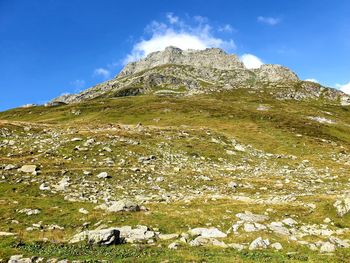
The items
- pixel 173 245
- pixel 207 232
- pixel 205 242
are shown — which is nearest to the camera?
pixel 173 245

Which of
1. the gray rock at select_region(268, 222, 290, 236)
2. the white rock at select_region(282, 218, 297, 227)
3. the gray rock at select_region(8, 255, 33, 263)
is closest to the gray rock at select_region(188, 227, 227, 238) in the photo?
the gray rock at select_region(268, 222, 290, 236)

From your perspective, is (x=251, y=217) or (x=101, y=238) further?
(x=251, y=217)

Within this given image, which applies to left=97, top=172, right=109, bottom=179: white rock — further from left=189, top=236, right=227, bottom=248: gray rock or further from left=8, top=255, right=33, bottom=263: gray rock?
left=8, top=255, right=33, bottom=263: gray rock

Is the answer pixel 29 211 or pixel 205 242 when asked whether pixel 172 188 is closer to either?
pixel 29 211

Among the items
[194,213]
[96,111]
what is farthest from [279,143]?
[96,111]

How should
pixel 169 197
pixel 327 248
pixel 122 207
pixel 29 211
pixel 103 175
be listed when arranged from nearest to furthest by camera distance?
pixel 327 248 → pixel 29 211 → pixel 122 207 → pixel 169 197 → pixel 103 175

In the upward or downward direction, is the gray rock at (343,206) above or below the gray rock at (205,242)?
above

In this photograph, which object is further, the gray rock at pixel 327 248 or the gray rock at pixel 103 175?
the gray rock at pixel 103 175

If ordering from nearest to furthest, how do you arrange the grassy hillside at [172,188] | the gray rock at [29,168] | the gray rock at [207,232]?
the grassy hillside at [172,188] < the gray rock at [207,232] < the gray rock at [29,168]

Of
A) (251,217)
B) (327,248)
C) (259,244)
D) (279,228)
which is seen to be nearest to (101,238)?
(259,244)

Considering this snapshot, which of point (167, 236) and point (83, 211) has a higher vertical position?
point (83, 211)

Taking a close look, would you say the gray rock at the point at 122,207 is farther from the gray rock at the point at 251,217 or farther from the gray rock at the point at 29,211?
the gray rock at the point at 251,217

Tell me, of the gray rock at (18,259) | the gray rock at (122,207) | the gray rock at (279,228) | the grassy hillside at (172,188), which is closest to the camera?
the gray rock at (18,259)

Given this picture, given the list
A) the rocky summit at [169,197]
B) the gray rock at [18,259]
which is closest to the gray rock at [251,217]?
the rocky summit at [169,197]
